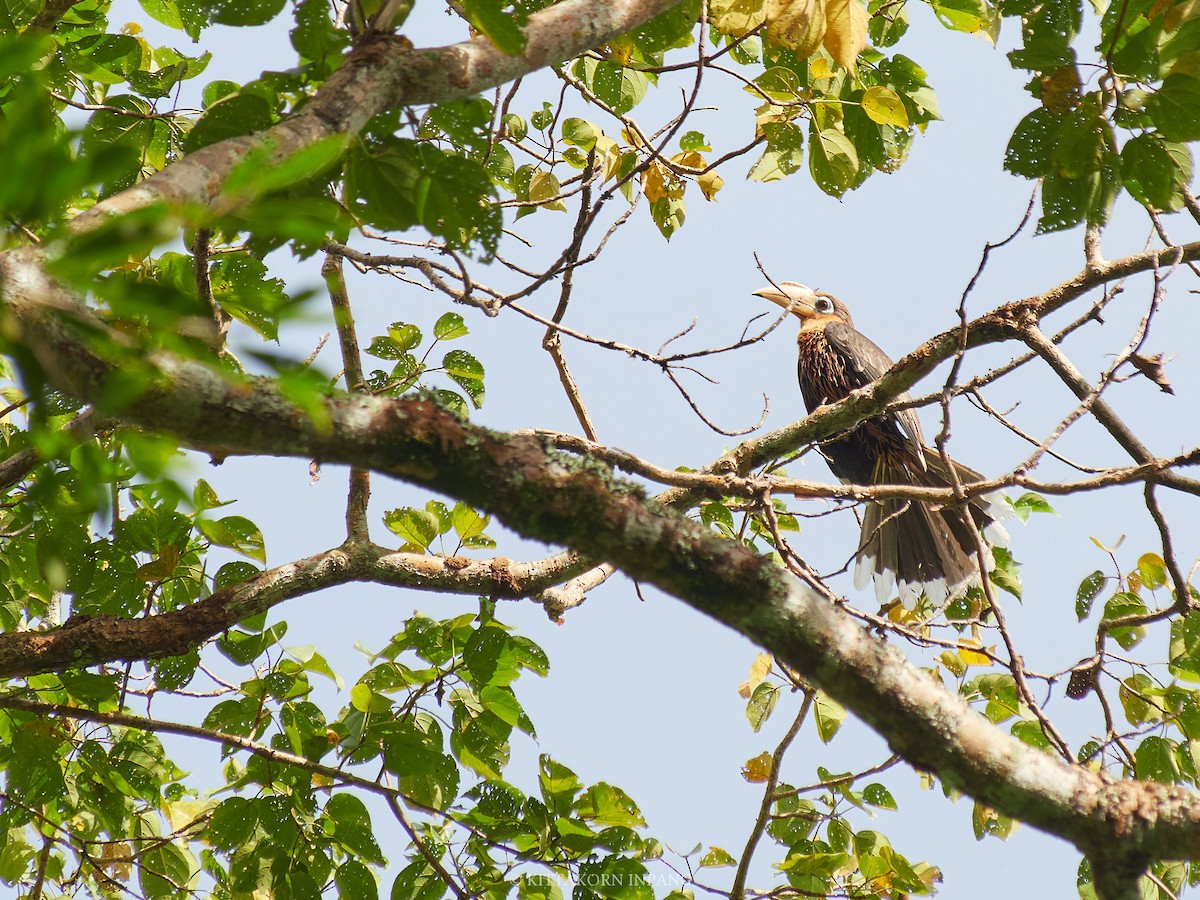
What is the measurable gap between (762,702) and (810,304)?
130 inches

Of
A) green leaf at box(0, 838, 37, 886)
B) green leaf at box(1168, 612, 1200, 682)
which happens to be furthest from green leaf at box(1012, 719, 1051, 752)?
green leaf at box(0, 838, 37, 886)

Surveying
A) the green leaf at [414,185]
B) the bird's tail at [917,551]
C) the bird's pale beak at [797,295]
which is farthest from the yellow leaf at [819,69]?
the bird's pale beak at [797,295]

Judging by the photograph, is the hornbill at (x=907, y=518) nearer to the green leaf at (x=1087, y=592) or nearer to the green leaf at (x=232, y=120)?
the green leaf at (x=1087, y=592)

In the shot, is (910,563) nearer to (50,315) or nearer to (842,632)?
(842,632)

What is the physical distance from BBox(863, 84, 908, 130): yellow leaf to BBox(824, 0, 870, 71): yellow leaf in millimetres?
425

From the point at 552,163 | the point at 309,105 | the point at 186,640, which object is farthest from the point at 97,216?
the point at 552,163

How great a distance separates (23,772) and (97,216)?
5.84 ft

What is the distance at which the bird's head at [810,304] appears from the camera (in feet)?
18.2

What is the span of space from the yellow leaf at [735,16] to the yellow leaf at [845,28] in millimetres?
254

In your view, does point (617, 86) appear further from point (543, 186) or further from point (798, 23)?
point (798, 23)

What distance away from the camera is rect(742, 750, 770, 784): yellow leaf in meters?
3.32

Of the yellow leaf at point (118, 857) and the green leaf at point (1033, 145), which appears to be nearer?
the green leaf at point (1033, 145)

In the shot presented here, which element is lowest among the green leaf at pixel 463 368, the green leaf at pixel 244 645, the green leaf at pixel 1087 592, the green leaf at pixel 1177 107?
the green leaf at pixel 244 645

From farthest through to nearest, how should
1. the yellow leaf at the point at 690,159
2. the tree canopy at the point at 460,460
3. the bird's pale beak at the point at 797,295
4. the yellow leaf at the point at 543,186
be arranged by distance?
the bird's pale beak at the point at 797,295, the yellow leaf at the point at 690,159, the yellow leaf at the point at 543,186, the tree canopy at the point at 460,460
